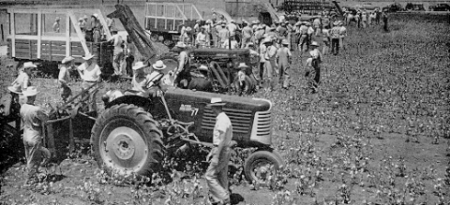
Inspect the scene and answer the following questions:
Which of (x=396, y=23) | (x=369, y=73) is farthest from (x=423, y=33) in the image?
(x=369, y=73)

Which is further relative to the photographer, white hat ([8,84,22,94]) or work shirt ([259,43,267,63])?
work shirt ([259,43,267,63])

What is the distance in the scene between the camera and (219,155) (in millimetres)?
5773

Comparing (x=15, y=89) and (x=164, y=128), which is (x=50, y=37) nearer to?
(x=15, y=89)

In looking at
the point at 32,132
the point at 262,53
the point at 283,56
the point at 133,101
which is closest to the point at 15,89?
the point at 32,132

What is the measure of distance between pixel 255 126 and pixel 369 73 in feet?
35.1

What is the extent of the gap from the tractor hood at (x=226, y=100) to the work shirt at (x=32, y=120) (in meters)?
1.74

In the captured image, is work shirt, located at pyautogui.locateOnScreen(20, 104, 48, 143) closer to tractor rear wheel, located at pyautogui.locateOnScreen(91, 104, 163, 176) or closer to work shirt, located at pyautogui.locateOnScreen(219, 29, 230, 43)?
tractor rear wheel, located at pyautogui.locateOnScreen(91, 104, 163, 176)

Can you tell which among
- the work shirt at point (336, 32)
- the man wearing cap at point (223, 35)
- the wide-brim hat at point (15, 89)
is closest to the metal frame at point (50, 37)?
the man wearing cap at point (223, 35)

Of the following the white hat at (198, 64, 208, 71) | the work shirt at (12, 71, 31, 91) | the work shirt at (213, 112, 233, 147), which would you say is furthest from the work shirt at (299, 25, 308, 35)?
the work shirt at (213, 112, 233, 147)

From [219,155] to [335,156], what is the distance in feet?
9.90

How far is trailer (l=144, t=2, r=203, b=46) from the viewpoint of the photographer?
2177 centimetres

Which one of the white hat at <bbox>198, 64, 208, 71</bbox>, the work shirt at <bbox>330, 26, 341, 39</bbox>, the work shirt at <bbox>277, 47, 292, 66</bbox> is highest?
the work shirt at <bbox>330, 26, 341, 39</bbox>

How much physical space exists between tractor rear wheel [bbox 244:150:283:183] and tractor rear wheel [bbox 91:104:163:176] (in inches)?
49.2

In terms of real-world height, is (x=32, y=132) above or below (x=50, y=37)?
below
